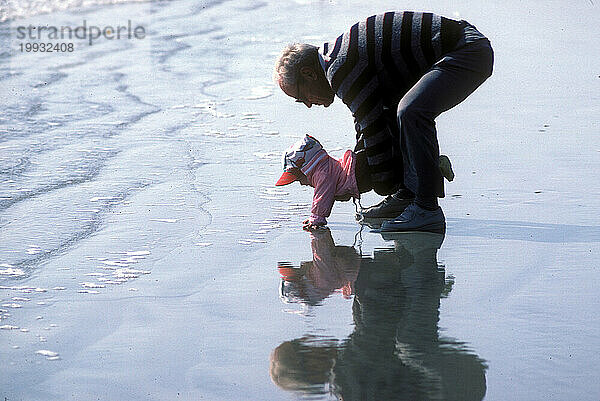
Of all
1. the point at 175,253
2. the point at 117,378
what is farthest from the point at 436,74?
the point at 117,378

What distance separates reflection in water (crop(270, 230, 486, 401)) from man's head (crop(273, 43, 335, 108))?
2.85 ft

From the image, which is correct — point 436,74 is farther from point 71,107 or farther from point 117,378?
point 71,107

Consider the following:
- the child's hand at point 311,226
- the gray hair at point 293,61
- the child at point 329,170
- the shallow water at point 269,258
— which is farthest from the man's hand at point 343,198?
the gray hair at point 293,61

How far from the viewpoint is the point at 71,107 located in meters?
6.94

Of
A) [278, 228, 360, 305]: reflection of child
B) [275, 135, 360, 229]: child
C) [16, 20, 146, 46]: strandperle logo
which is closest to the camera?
[278, 228, 360, 305]: reflection of child

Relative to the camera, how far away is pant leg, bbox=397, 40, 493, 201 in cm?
395

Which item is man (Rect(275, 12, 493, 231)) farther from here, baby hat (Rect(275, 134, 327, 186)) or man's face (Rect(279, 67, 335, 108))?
baby hat (Rect(275, 134, 327, 186))

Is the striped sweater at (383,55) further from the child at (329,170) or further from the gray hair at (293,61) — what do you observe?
the child at (329,170)

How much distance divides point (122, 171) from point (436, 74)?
1984 mm

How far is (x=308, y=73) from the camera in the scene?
4.10 m

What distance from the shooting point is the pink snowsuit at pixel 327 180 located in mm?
4141

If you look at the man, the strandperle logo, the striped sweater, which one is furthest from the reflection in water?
the strandperle logo

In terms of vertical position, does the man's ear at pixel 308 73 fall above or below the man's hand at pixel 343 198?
above

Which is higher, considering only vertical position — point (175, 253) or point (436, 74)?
point (436, 74)
